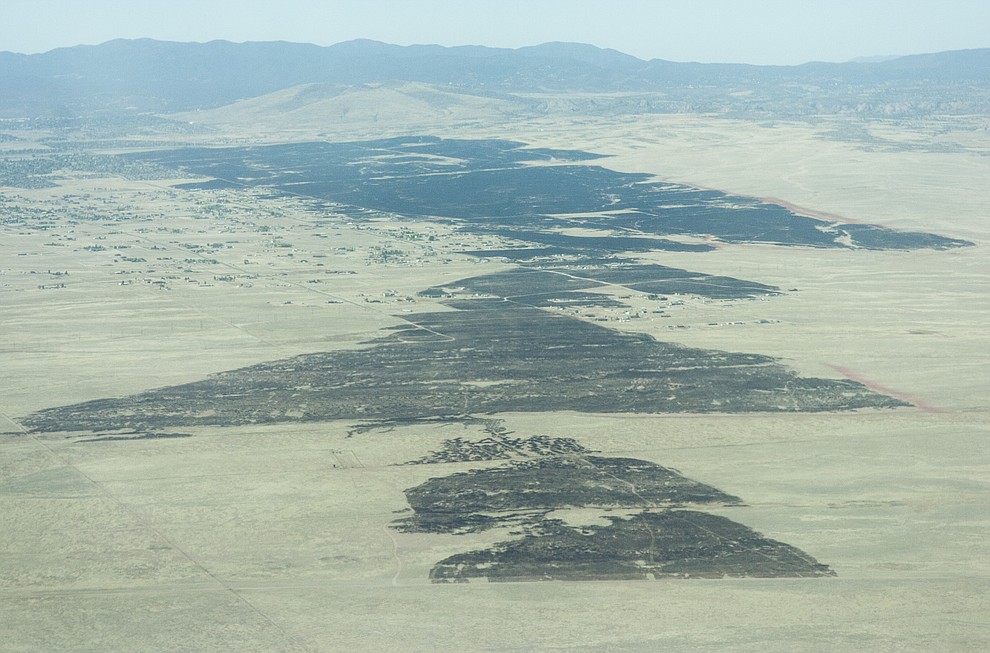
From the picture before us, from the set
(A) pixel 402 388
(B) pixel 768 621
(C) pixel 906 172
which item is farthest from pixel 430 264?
(C) pixel 906 172

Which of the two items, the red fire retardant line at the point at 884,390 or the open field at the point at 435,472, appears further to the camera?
the red fire retardant line at the point at 884,390

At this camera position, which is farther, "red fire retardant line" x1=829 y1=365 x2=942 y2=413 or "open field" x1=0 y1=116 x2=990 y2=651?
"red fire retardant line" x1=829 y1=365 x2=942 y2=413

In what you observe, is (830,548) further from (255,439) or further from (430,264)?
(430,264)

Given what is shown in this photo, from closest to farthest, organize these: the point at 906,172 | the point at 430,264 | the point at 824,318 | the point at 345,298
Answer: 1. the point at 824,318
2. the point at 345,298
3. the point at 430,264
4. the point at 906,172
